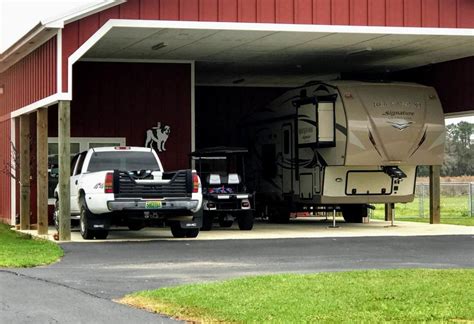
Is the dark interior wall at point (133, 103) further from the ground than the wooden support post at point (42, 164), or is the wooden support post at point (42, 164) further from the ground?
the dark interior wall at point (133, 103)

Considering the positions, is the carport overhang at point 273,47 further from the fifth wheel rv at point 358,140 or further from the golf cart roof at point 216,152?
the golf cart roof at point 216,152

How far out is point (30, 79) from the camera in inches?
930

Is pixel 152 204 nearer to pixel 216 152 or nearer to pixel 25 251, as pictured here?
pixel 25 251

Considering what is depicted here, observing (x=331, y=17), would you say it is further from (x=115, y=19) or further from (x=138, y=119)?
(x=138, y=119)

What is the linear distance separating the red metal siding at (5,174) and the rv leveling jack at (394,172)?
1044cm

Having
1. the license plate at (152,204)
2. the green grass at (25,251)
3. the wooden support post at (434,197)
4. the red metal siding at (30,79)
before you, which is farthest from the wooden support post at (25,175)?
the wooden support post at (434,197)

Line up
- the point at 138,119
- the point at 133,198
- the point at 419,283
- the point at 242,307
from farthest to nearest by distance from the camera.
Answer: the point at 138,119
the point at 133,198
the point at 419,283
the point at 242,307

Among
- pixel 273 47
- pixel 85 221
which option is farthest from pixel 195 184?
pixel 273 47

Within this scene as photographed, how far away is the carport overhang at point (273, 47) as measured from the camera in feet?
70.3

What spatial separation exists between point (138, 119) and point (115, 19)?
7.39 meters

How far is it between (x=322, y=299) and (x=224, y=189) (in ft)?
46.6

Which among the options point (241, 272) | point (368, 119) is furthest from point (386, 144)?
point (241, 272)

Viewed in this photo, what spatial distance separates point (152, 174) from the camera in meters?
20.6

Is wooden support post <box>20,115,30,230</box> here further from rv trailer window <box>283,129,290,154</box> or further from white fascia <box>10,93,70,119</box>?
rv trailer window <box>283,129,290,154</box>
